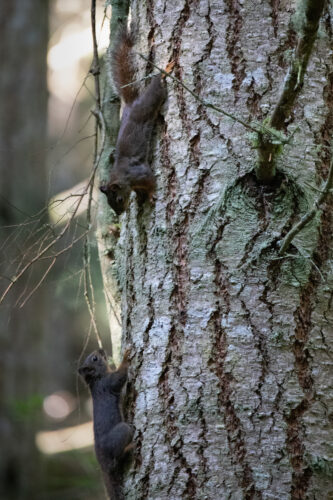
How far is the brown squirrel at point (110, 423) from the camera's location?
1992mm

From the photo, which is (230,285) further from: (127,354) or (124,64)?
(124,64)

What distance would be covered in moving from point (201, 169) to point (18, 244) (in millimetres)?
835

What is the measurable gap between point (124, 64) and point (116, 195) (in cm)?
59

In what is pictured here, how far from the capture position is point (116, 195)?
2.72m

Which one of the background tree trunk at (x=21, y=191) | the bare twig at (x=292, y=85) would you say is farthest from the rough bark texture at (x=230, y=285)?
the background tree trunk at (x=21, y=191)

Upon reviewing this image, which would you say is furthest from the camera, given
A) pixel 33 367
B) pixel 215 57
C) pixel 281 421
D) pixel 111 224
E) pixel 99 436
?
pixel 33 367

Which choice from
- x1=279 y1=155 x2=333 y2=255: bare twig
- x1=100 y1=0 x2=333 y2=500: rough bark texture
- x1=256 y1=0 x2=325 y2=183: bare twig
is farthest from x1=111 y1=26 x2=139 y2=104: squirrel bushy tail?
x1=279 y1=155 x2=333 y2=255: bare twig

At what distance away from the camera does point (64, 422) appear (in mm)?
9656

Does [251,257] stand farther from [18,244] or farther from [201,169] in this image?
[18,244]

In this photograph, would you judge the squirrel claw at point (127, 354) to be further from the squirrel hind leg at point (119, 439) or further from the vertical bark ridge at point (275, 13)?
the vertical bark ridge at point (275, 13)

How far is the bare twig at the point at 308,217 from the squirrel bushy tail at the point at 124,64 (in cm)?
97

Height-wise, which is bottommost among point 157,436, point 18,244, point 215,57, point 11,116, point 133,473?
point 133,473

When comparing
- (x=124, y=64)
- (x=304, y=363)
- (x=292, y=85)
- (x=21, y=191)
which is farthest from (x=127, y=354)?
(x=21, y=191)

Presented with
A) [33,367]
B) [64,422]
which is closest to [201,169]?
[33,367]
